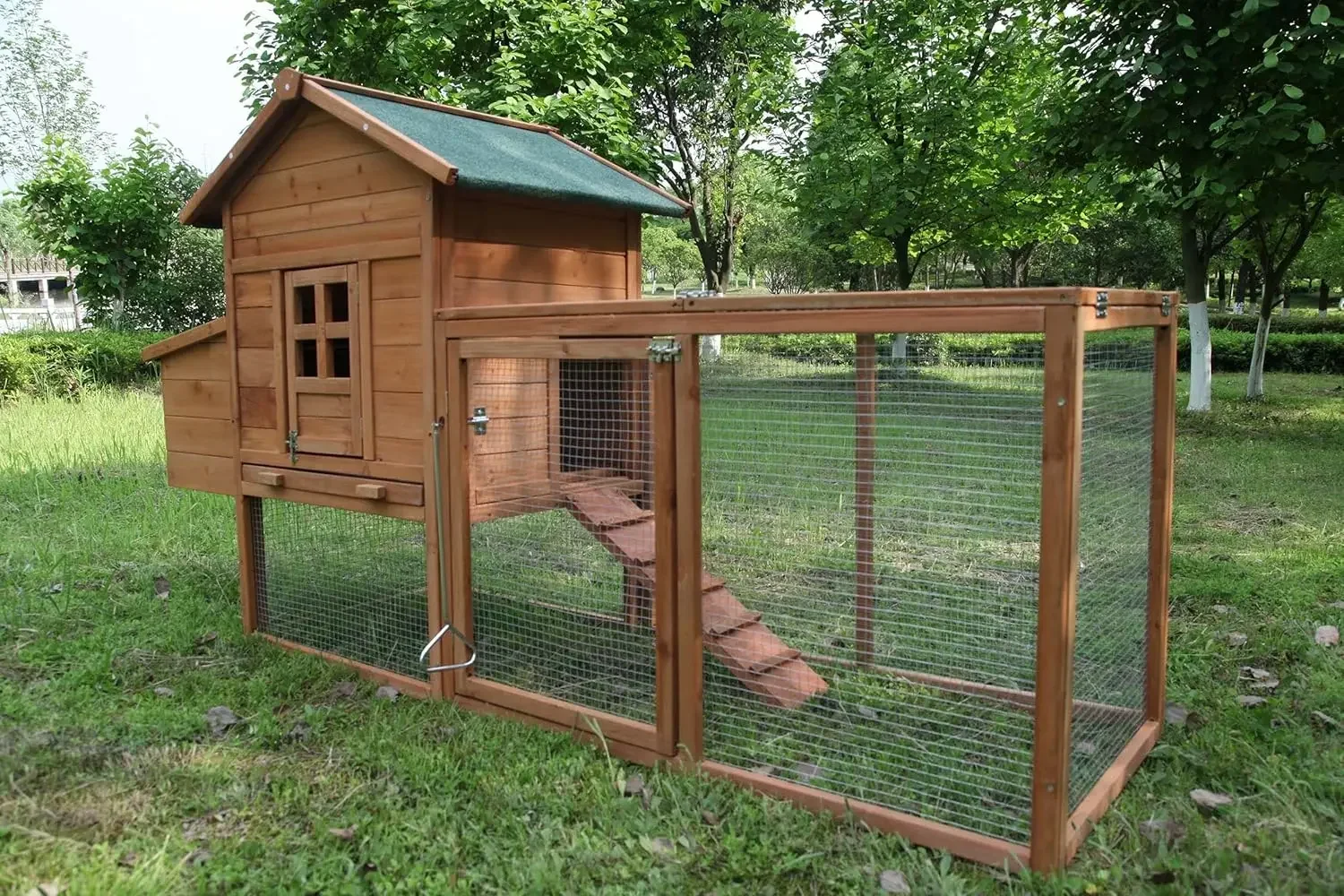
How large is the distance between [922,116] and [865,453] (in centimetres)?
1059

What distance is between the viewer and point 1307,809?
3.00 meters

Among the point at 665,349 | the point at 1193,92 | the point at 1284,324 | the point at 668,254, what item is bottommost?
the point at 665,349

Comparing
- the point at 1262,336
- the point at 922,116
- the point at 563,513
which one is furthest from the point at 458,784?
the point at 1262,336

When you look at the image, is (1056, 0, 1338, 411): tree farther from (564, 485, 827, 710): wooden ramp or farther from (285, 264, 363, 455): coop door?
(285, 264, 363, 455): coop door

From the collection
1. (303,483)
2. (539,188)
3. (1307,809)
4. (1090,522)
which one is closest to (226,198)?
(303,483)

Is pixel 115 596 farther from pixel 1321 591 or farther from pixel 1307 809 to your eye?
pixel 1321 591

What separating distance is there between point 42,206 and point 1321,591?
18.0 meters

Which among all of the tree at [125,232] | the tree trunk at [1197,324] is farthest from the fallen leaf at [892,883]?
the tree at [125,232]

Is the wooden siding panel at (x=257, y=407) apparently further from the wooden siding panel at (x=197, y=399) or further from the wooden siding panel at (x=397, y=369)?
the wooden siding panel at (x=397, y=369)

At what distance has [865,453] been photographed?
3725mm

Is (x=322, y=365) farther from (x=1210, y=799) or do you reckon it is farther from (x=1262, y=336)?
(x=1262, y=336)

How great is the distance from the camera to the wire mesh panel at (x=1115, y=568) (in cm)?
335

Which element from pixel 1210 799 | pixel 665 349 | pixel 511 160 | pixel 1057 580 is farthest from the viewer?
pixel 511 160

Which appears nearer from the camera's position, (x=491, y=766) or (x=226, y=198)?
(x=491, y=766)
